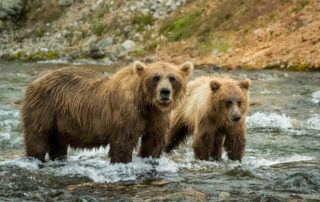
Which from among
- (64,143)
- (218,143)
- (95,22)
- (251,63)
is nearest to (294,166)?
(218,143)

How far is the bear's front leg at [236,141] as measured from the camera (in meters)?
8.02

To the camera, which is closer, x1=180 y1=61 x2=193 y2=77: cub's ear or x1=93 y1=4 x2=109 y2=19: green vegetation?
x1=180 y1=61 x2=193 y2=77: cub's ear

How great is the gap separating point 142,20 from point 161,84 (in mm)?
21190

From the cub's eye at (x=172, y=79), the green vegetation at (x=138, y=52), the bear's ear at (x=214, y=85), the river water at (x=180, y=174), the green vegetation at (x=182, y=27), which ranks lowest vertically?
the river water at (x=180, y=174)

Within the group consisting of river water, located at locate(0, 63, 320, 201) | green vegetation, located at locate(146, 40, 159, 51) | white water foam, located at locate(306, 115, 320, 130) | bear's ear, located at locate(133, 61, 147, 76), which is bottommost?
river water, located at locate(0, 63, 320, 201)

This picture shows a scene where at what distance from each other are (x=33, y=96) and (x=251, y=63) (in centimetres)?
1363

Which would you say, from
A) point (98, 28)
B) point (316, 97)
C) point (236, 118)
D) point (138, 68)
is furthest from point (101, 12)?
point (138, 68)

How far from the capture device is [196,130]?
327 inches

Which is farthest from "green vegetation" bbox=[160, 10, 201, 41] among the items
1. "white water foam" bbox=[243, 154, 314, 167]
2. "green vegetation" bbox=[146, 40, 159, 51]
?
"white water foam" bbox=[243, 154, 314, 167]

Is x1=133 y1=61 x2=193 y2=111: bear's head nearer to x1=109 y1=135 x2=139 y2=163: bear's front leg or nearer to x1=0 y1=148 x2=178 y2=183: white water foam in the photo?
x1=109 y1=135 x2=139 y2=163: bear's front leg

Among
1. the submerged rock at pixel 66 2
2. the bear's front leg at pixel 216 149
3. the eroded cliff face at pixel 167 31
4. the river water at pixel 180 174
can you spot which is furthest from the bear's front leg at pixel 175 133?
the submerged rock at pixel 66 2

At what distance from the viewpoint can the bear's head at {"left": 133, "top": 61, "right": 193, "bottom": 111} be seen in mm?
6492

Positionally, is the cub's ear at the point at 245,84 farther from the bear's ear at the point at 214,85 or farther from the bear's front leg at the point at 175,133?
the bear's front leg at the point at 175,133

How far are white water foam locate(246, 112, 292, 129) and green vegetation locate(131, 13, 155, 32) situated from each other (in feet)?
51.4
